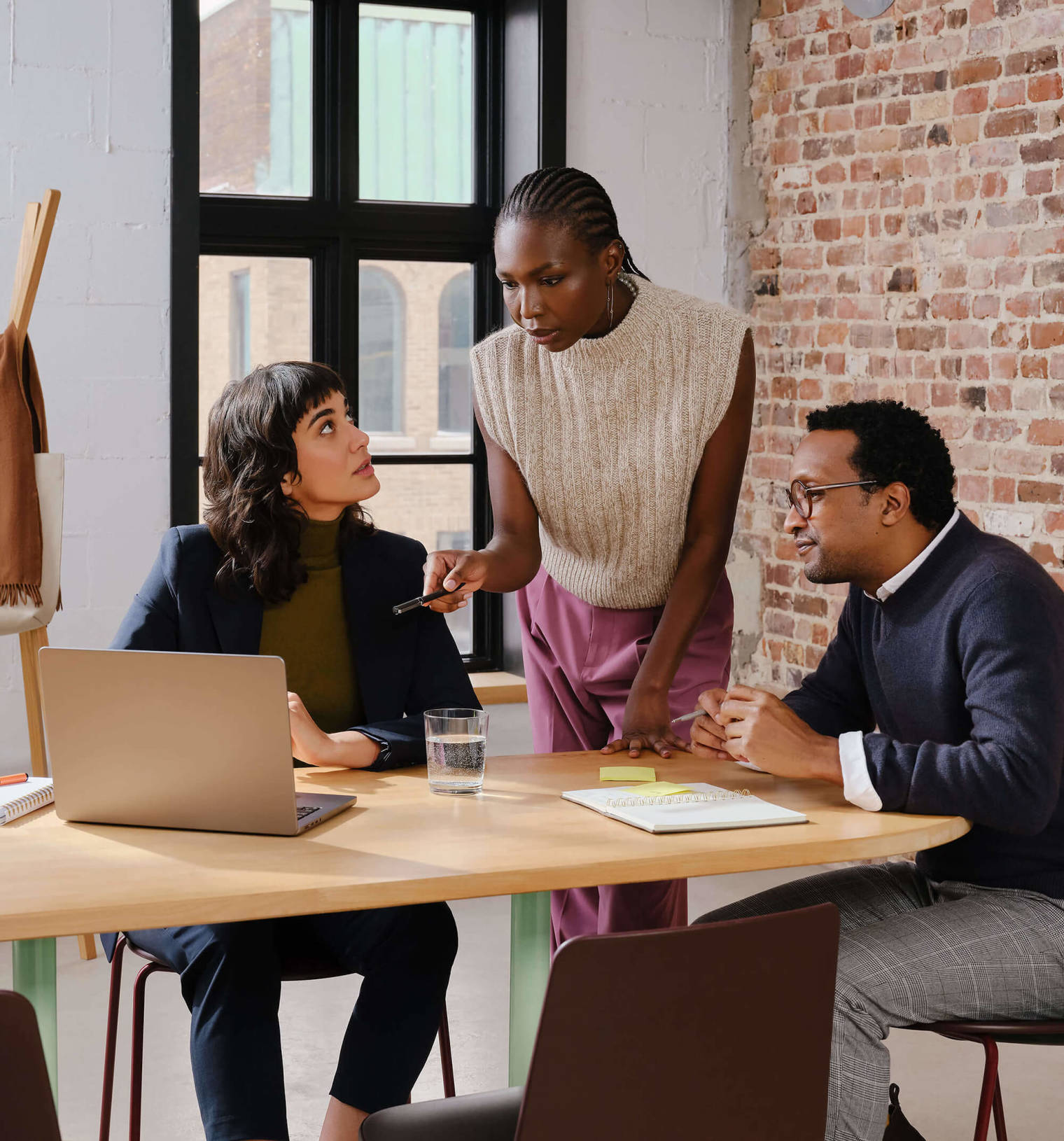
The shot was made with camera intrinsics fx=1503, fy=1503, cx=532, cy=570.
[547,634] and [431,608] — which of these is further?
[547,634]

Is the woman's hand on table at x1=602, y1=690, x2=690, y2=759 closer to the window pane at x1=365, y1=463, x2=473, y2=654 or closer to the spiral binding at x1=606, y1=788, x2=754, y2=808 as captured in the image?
the spiral binding at x1=606, y1=788, x2=754, y2=808

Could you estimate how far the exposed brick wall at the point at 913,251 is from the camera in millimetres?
3322

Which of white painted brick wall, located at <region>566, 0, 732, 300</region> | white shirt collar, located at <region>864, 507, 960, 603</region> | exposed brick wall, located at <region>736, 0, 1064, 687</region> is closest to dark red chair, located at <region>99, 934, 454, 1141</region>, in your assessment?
white shirt collar, located at <region>864, 507, 960, 603</region>

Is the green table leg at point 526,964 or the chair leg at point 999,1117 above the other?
the green table leg at point 526,964

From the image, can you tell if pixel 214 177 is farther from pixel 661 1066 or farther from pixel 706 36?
pixel 661 1066

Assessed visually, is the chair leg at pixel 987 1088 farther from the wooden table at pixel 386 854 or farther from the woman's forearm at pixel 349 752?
the woman's forearm at pixel 349 752

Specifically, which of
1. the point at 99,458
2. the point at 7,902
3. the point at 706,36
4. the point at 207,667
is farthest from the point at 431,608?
the point at 706,36

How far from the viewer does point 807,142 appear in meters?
3.99

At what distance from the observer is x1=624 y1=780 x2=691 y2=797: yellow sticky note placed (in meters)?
1.84

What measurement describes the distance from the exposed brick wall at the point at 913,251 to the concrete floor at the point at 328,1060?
108 centimetres

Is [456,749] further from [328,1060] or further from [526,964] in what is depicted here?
[328,1060]

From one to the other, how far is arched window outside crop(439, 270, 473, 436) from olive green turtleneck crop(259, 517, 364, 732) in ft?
6.42

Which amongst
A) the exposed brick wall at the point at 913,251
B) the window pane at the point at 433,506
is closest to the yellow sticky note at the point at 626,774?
the exposed brick wall at the point at 913,251

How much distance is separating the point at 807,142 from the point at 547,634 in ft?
6.60
